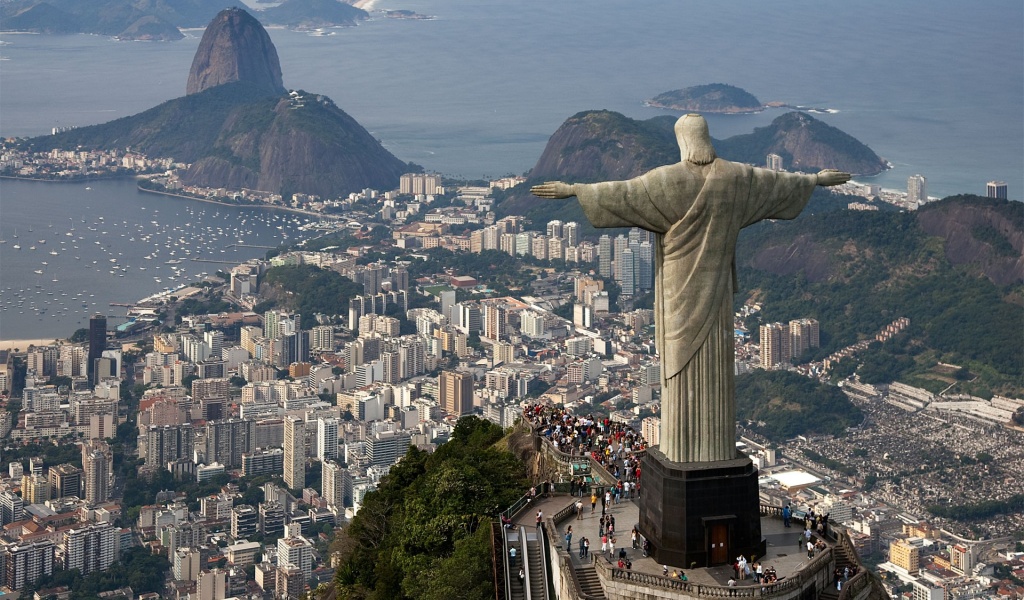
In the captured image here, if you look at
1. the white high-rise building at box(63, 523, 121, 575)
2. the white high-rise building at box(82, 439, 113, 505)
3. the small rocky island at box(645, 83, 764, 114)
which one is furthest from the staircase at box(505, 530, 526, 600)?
the small rocky island at box(645, 83, 764, 114)

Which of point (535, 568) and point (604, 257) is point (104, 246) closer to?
point (604, 257)

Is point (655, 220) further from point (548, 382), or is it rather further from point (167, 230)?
point (167, 230)

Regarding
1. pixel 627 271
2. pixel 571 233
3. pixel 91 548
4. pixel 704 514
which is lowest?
pixel 91 548

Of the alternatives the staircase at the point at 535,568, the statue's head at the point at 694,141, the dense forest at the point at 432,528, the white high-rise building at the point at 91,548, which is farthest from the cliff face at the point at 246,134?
the statue's head at the point at 694,141

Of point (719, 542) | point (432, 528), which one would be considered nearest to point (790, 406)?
point (432, 528)

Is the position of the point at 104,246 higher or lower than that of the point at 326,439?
higher

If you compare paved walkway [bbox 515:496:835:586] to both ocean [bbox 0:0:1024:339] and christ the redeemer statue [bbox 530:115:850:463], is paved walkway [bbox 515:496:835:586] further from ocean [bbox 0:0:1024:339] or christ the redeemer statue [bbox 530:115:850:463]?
ocean [bbox 0:0:1024:339]

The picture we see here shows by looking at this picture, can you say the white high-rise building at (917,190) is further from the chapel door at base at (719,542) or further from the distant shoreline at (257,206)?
the chapel door at base at (719,542)
